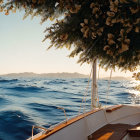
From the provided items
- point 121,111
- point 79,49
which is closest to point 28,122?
point 121,111

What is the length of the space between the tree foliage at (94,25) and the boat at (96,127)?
36.9 inches

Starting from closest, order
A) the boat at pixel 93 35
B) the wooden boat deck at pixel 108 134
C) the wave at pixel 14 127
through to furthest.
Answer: the boat at pixel 93 35 < the wooden boat deck at pixel 108 134 < the wave at pixel 14 127

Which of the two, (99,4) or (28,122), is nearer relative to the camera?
(99,4)

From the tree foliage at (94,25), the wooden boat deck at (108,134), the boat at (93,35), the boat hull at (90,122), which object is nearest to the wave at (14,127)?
the boat hull at (90,122)

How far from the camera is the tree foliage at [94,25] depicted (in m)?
2.65

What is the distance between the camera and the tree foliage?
8.70ft

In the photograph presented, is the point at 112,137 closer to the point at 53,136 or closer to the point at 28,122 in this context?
the point at 53,136

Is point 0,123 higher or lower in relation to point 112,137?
lower

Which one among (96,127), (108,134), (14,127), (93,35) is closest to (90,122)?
(96,127)

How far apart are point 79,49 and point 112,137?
1.65m

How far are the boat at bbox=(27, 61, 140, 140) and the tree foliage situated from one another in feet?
3.08

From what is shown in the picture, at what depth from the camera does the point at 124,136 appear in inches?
119

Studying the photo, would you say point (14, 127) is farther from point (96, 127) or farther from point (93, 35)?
point (93, 35)

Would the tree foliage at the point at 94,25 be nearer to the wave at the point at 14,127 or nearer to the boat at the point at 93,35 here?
the boat at the point at 93,35
